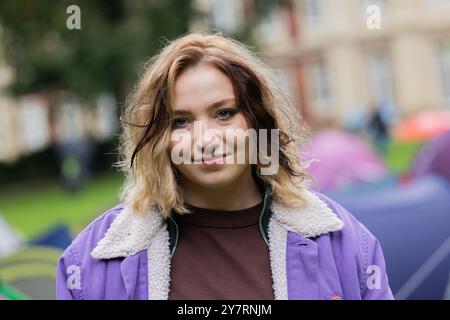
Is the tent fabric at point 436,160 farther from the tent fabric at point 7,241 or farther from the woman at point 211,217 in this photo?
the woman at point 211,217

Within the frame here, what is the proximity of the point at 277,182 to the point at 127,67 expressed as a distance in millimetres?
12649

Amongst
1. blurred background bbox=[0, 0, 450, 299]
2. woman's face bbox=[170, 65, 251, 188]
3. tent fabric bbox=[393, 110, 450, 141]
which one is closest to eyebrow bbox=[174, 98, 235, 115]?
woman's face bbox=[170, 65, 251, 188]

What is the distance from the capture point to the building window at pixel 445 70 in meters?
19.0

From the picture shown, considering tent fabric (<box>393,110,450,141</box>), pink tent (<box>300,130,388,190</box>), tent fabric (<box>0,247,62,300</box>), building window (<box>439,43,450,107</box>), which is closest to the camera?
tent fabric (<box>0,247,62,300</box>)

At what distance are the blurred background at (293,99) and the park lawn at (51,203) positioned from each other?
59 millimetres

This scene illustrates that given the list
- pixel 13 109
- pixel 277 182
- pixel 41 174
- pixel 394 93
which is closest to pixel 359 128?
pixel 394 93

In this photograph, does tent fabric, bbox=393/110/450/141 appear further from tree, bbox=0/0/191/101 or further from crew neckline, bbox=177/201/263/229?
crew neckline, bbox=177/201/263/229

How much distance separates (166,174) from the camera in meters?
1.27

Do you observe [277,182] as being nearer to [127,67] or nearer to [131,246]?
[131,246]

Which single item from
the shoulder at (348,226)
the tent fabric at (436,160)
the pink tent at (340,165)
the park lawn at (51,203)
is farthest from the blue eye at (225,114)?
the park lawn at (51,203)

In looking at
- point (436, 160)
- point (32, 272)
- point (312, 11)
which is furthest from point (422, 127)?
point (32, 272)

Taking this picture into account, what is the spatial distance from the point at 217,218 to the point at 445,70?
19.5 meters

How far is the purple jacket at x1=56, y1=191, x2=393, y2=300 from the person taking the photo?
120cm

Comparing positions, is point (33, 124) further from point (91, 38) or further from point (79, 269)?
point (79, 269)
